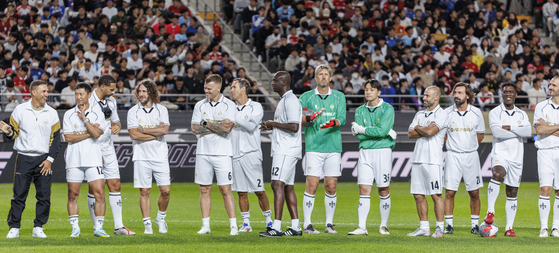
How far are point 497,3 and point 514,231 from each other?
734 inches

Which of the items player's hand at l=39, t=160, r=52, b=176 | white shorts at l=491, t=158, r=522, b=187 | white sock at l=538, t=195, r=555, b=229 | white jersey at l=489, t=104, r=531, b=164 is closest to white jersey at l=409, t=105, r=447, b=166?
white jersey at l=489, t=104, r=531, b=164

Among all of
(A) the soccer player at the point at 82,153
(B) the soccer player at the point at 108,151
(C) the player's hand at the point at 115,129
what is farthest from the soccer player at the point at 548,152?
(A) the soccer player at the point at 82,153

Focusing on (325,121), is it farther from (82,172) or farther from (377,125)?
(82,172)

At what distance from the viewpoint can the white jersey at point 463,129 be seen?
376 inches

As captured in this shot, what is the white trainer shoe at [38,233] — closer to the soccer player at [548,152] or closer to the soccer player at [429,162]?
the soccer player at [429,162]

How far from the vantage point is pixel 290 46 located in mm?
21828

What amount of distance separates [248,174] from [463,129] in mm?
3385

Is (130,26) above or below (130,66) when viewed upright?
above

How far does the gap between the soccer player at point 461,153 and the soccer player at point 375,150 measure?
963 millimetres

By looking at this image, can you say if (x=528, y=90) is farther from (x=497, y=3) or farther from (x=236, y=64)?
(x=236, y=64)

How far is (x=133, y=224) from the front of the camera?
10.5m

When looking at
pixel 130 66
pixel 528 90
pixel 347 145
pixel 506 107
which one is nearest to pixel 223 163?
pixel 506 107

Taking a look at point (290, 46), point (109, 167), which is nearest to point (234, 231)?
point (109, 167)

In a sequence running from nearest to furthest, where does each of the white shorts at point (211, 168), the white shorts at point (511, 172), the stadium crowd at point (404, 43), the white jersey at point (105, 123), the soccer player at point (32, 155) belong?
the soccer player at point (32, 155), the white jersey at point (105, 123), the white shorts at point (211, 168), the white shorts at point (511, 172), the stadium crowd at point (404, 43)
